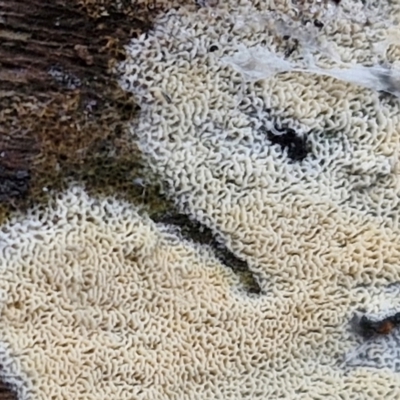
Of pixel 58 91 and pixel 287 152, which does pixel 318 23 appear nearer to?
pixel 287 152

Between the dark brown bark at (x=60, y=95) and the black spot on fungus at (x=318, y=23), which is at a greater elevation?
the black spot on fungus at (x=318, y=23)

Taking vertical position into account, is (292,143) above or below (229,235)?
above

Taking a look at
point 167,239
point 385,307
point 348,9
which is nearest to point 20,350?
point 167,239

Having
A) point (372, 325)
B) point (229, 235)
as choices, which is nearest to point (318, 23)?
point (229, 235)

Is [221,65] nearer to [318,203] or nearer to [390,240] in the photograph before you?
[318,203]

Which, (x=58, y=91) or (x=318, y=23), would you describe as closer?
(x=58, y=91)

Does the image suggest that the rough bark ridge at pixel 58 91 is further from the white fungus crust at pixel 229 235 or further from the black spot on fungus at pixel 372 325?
the black spot on fungus at pixel 372 325

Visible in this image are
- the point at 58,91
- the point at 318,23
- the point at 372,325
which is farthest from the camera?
the point at 372,325

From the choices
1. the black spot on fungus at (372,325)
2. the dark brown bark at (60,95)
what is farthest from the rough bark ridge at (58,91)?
the black spot on fungus at (372,325)

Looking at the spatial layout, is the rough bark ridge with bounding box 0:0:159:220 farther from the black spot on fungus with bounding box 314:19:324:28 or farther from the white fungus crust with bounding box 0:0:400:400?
the black spot on fungus with bounding box 314:19:324:28
